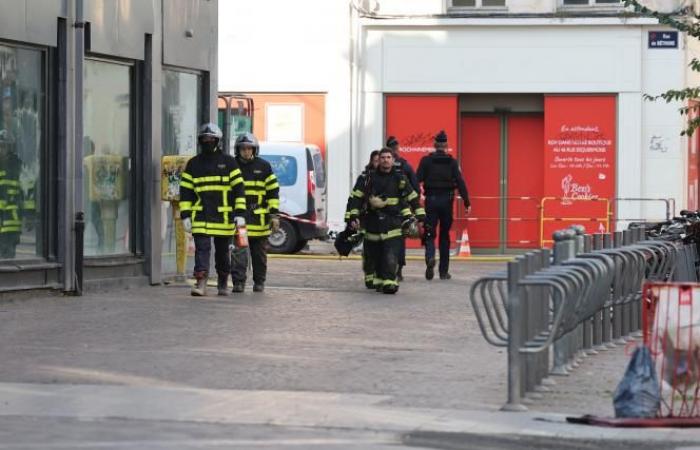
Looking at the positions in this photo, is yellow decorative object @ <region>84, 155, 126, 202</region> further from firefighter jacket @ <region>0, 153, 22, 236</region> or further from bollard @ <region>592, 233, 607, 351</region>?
bollard @ <region>592, 233, 607, 351</region>

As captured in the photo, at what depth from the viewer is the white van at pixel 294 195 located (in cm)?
2847

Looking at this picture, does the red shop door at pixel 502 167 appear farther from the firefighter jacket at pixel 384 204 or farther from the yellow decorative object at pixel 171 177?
the yellow decorative object at pixel 171 177

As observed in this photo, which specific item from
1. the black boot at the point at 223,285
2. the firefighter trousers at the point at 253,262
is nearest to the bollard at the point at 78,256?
the black boot at the point at 223,285

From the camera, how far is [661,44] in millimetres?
30938

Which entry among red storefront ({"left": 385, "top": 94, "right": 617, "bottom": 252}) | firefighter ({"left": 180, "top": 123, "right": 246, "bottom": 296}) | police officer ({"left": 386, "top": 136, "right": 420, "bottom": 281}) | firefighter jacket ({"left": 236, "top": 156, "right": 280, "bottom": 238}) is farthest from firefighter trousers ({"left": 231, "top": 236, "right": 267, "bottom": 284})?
red storefront ({"left": 385, "top": 94, "right": 617, "bottom": 252})

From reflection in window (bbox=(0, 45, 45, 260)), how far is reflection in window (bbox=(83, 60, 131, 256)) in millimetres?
942

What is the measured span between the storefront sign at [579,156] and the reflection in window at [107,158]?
514 inches

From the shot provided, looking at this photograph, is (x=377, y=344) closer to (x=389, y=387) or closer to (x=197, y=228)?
(x=389, y=387)

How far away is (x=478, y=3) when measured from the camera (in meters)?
31.5

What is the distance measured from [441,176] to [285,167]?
6.50 meters

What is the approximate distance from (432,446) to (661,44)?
22899 mm

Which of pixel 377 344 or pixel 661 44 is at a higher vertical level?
pixel 661 44

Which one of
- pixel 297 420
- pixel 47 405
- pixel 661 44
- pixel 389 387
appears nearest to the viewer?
pixel 297 420

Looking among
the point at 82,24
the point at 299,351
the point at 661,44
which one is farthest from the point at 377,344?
the point at 661,44
